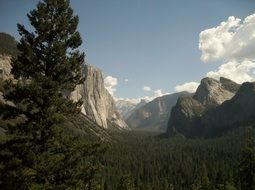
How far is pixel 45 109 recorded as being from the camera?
65.5 feet

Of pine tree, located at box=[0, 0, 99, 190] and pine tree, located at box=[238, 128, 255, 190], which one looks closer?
pine tree, located at box=[0, 0, 99, 190]

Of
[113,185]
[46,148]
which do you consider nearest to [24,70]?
[46,148]

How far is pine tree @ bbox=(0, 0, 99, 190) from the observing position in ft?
63.7

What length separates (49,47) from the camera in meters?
20.8

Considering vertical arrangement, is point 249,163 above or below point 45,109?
below

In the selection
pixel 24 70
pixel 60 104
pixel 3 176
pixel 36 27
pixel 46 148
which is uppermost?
A: pixel 36 27

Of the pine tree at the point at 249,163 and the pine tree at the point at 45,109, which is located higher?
the pine tree at the point at 45,109

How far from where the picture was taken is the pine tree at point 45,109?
63.7 ft

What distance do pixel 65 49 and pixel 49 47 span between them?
1012mm

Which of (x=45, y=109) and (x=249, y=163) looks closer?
(x=45, y=109)

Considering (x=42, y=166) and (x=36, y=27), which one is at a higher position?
(x=36, y=27)

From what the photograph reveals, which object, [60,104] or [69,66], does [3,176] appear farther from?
[69,66]

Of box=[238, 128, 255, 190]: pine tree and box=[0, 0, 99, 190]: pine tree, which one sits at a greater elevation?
box=[0, 0, 99, 190]: pine tree

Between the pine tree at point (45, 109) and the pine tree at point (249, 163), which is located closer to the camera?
the pine tree at point (45, 109)
